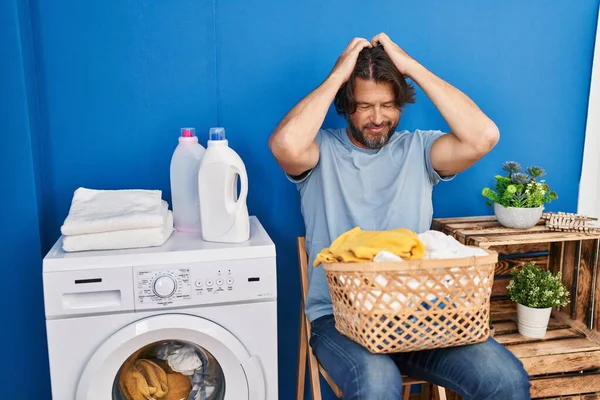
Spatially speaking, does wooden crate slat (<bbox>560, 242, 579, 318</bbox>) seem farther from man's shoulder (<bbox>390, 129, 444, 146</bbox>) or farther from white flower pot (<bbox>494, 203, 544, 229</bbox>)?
man's shoulder (<bbox>390, 129, 444, 146</bbox>)

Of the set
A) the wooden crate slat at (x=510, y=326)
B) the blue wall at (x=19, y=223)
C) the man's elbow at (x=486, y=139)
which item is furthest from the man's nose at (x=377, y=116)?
the blue wall at (x=19, y=223)

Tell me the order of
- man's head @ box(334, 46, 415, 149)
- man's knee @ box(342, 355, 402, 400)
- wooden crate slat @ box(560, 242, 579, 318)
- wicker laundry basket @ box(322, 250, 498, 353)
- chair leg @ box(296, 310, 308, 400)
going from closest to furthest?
wicker laundry basket @ box(322, 250, 498, 353) < man's knee @ box(342, 355, 402, 400) < man's head @ box(334, 46, 415, 149) < chair leg @ box(296, 310, 308, 400) < wooden crate slat @ box(560, 242, 579, 318)

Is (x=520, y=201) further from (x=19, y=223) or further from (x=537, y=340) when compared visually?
(x=19, y=223)

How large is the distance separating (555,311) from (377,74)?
3.84 ft

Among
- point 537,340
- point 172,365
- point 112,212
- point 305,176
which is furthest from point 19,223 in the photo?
point 537,340

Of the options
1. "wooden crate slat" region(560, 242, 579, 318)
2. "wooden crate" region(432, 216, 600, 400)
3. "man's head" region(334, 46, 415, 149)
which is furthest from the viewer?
"wooden crate slat" region(560, 242, 579, 318)

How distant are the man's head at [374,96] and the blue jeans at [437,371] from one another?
0.64m

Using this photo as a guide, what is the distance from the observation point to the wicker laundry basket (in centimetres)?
134

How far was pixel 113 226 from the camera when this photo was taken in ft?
5.33

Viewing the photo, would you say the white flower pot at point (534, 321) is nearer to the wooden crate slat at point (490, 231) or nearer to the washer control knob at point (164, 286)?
the wooden crate slat at point (490, 231)

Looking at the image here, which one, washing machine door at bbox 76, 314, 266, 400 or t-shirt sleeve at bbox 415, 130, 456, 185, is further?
t-shirt sleeve at bbox 415, 130, 456, 185

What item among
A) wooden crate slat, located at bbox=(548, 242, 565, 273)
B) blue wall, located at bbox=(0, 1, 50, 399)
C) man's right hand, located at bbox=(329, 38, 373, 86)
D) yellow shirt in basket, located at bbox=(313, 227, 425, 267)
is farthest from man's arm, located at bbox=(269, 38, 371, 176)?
wooden crate slat, located at bbox=(548, 242, 565, 273)

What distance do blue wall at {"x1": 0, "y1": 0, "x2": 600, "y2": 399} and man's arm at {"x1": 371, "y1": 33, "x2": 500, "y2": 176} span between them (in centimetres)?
38

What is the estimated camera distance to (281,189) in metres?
2.15
